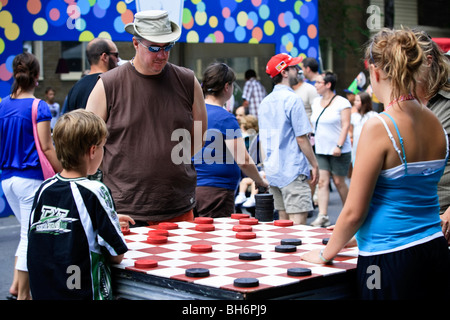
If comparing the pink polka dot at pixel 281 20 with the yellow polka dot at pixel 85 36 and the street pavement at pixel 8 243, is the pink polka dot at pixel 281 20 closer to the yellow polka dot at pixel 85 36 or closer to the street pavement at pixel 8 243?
the street pavement at pixel 8 243

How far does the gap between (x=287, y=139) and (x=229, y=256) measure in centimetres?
335

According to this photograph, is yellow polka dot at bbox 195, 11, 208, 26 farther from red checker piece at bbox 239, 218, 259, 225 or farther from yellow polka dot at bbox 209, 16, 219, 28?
red checker piece at bbox 239, 218, 259, 225

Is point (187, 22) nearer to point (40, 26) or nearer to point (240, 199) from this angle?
point (40, 26)

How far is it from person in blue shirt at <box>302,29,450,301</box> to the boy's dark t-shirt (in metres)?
0.89

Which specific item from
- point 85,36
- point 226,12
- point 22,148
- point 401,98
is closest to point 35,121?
point 22,148

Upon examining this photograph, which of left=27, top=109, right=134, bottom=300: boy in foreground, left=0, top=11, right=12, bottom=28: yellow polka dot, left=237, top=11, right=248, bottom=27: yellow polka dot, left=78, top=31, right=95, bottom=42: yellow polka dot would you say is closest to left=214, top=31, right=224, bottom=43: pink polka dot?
left=237, top=11, right=248, bottom=27: yellow polka dot

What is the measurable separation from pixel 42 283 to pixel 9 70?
6.11 meters

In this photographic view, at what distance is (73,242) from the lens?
7.89 ft

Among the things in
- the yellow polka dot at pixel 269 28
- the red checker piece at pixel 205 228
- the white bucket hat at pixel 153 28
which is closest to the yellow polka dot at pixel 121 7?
the yellow polka dot at pixel 269 28

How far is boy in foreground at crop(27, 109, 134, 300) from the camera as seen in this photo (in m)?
2.40

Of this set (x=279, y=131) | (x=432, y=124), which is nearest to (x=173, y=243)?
(x=432, y=124)

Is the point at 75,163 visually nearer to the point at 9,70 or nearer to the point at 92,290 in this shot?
the point at 92,290
